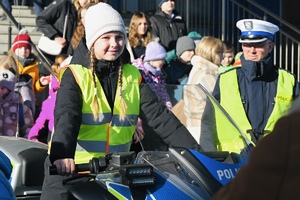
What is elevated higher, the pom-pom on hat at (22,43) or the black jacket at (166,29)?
the pom-pom on hat at (22,43)

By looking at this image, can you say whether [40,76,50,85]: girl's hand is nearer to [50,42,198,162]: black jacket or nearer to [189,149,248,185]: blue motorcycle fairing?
[50,42,198,162]: black jacket

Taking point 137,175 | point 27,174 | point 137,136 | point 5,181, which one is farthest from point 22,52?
point 5,181

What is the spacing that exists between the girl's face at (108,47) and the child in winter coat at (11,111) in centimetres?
400

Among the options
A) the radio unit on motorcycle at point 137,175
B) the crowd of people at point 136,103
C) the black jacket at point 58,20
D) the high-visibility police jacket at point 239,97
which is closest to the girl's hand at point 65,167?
the crowd of people at point 136,103

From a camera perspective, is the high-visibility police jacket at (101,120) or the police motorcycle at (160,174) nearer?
the police motorcycle at (160,174)

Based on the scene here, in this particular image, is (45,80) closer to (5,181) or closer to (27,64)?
(27,64)

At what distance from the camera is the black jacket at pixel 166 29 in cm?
1062

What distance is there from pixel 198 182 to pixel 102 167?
0.50 meters

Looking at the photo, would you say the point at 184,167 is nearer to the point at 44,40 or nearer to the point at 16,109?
the point at 16,109

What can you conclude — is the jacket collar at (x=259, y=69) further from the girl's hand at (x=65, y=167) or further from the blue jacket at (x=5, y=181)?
the blue jacket at (x=5, y=181)

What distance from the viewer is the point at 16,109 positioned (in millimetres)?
8500

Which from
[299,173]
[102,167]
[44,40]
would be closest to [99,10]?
[102,167]

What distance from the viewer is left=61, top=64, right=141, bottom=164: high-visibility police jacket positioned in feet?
13.7

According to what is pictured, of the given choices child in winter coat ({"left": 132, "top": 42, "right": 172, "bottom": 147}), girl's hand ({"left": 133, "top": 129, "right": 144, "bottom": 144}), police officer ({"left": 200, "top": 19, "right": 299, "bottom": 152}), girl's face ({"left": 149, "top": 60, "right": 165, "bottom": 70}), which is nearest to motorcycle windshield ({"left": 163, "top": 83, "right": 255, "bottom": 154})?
girl's hand ({"left": 133, "top": 129, "right": 144, "bottom": 144})
